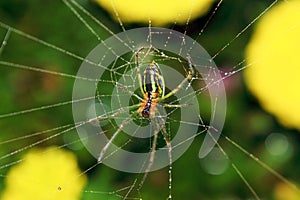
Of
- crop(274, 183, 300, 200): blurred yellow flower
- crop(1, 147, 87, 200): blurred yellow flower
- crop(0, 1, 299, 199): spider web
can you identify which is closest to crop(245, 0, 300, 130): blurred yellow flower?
crop(0, 1, 299, 199): spider web

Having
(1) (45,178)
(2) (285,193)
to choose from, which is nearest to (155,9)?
(1) (45,178)

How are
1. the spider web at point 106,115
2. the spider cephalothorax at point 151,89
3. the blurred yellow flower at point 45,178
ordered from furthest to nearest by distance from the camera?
the spider web at point 106,115 → the blurred yellow flower at point 45,178 → the spider cephalothorax at point 151,89

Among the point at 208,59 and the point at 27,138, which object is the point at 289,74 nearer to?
the point at 208,59

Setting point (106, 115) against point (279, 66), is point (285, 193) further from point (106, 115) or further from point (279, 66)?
point (106, 115)

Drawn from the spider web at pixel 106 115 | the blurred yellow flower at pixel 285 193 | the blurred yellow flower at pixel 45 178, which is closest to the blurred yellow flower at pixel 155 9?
the spider web at pixel 106 115

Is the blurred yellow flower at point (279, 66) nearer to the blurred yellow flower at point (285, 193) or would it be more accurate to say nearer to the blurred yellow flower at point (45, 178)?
the blurred yellow flower at point (285, 193)
